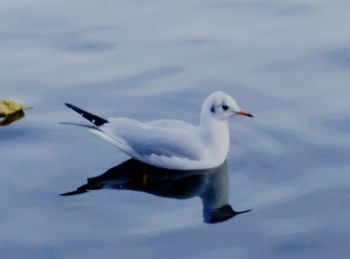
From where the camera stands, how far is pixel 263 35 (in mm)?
7684

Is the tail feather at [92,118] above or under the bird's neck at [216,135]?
above

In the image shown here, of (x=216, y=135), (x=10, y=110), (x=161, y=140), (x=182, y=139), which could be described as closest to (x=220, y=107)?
(x=216, y=135)

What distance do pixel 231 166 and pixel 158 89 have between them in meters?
1.26

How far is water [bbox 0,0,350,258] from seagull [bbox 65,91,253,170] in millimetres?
183

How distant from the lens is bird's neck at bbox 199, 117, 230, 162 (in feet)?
18.4

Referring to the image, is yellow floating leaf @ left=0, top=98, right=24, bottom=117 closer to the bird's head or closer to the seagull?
the seagull

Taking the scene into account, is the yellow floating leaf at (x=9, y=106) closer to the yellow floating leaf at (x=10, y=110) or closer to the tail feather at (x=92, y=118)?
the yellow floating leaf at (x=10, y=110)

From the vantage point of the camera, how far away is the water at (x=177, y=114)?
15.9ft

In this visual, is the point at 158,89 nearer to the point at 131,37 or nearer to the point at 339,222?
the point at 131,37

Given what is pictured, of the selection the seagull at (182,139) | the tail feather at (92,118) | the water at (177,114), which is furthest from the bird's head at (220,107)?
the tail feather at (92,118)

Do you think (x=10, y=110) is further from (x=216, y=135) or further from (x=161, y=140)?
(x=216, y=135)

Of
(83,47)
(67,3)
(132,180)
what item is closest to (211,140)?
(132,180)

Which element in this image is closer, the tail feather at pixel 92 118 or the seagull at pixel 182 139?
the seagull at pixel 182 139

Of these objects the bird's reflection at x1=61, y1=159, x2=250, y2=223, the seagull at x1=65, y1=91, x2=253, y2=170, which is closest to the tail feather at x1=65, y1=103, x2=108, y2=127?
the seagull at x1=65, y1=91, x2=253, y2=170
